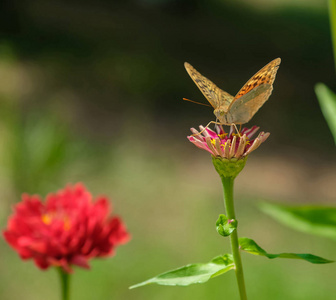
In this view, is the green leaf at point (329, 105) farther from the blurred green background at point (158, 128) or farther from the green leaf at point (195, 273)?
the blurred green background at point (158, 128)

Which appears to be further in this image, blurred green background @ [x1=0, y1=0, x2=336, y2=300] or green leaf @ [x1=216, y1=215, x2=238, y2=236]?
blurred green background @ [x1=0, y1=0, x2=336, y2=300]

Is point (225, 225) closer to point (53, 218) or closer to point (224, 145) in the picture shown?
point (224, 145)

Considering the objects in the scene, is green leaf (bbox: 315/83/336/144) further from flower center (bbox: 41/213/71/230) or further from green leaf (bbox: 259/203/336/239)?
flower center (bbox: 41/213/71/230)

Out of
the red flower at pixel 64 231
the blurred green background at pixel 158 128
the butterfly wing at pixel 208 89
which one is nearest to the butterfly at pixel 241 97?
the butterfly wing at pixel 208 89

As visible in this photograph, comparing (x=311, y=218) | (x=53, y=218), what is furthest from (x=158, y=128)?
(x=311, y=218)

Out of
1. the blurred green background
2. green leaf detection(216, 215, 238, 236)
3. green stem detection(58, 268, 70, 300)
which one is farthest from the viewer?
the blurred green background

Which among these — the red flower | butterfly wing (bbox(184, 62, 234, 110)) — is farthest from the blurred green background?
butterfly wing (bbox(184, 62, 234, 110))

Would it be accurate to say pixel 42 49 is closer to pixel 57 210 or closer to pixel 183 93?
pixel 183 93
